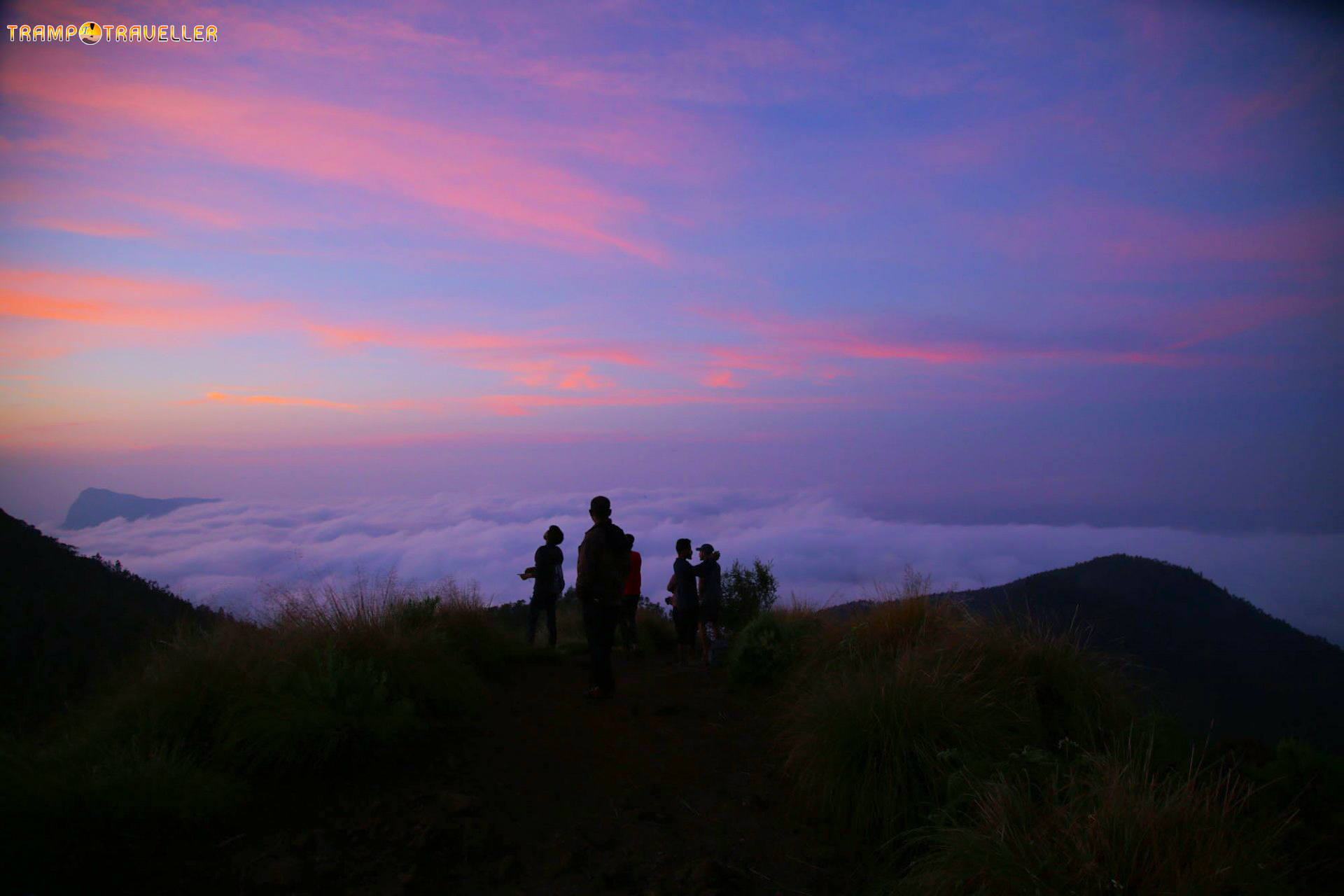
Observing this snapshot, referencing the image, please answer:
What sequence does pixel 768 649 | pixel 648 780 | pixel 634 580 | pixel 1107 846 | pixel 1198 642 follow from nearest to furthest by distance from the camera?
1. pixel 1107 846
2. pixel 648 780
3. pixel 768 649
4. pixel 634 580
5. pixel 1198 642

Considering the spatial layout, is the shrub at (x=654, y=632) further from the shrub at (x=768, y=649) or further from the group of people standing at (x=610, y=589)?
the shrub at (x=768, y=649)

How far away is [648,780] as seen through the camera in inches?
222

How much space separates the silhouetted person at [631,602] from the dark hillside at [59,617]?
5253mm

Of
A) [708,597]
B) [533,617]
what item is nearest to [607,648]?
[708,597]

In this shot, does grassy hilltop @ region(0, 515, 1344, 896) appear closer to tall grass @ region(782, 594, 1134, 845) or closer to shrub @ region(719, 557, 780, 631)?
tall grass @ region(782, 594, 1134, 845)

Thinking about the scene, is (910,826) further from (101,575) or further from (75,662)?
(101,575)

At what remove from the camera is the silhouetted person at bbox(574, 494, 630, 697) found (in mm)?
8141

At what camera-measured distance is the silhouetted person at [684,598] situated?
1070 centimetres

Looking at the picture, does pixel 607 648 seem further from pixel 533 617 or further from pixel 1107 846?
pixel 1107 846

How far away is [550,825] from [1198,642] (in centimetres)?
2809

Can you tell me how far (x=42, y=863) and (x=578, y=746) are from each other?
11.6 ft

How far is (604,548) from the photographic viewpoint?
27.4 feet

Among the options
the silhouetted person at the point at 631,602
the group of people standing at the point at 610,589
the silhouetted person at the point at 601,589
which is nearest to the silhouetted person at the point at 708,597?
the group of people standing at the point at 610,589

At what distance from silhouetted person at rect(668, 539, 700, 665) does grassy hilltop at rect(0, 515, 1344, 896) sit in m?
3.06
